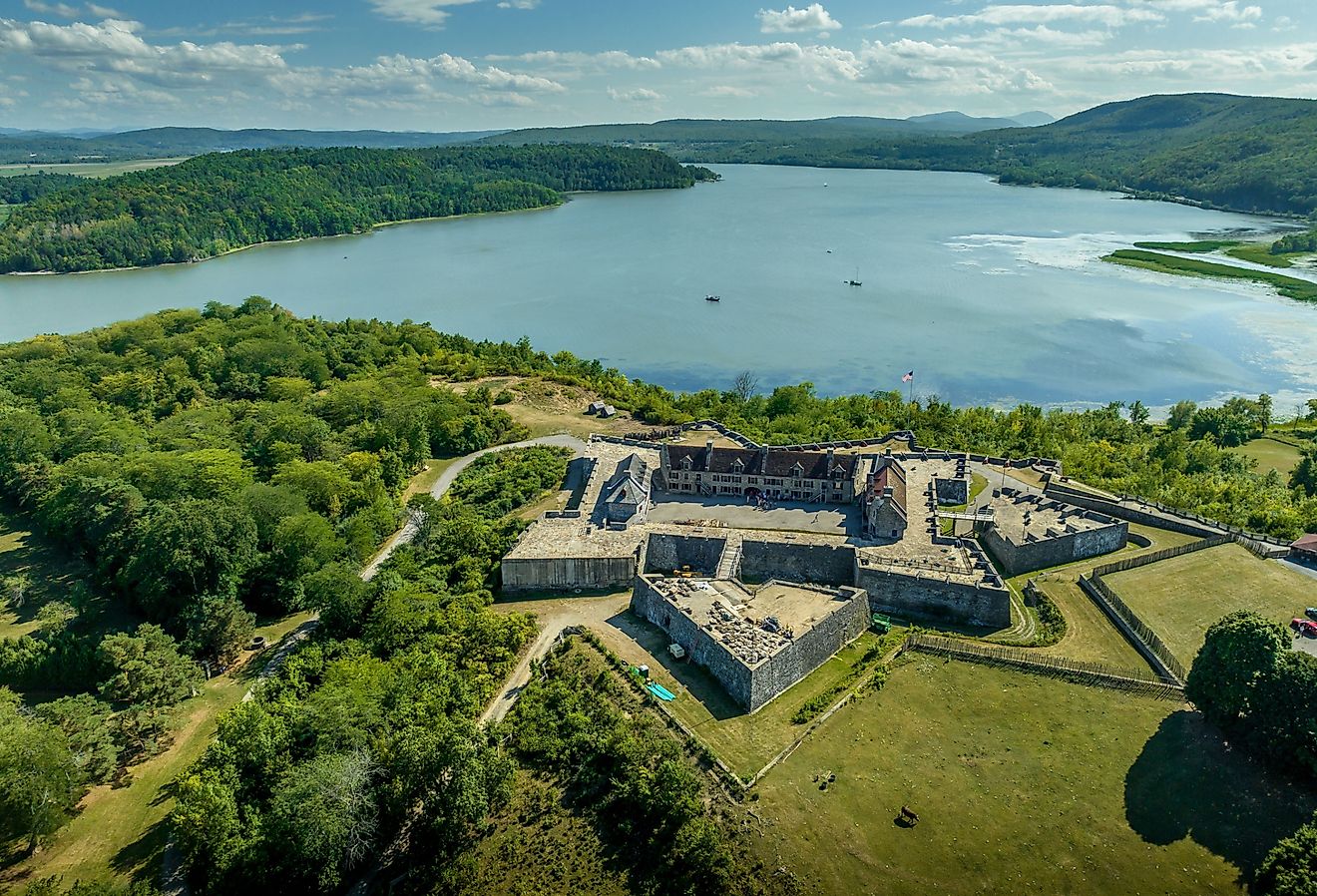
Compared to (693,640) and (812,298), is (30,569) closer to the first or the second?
(693,640)

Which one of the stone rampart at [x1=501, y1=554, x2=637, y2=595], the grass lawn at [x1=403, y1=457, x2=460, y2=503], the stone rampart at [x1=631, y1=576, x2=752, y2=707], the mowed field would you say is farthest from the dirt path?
the mowed field

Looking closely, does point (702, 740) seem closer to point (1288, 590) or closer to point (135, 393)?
point (1288, 590)

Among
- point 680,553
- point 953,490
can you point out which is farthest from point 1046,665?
point 680,553

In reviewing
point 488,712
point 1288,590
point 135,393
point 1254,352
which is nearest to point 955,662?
point 1288,590

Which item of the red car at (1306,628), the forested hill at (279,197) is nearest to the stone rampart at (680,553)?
the red car at (1306,628)

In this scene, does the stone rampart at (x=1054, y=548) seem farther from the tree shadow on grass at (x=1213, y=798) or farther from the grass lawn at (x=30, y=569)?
the grass lawn at (x=30, y=569)

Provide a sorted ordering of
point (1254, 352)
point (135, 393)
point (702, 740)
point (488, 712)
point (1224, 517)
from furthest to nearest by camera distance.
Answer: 1. point (1254, 352)
2. point (135, 393)
3. point (1224, 517)
4. point (488, 712)
5. point (702, 740)

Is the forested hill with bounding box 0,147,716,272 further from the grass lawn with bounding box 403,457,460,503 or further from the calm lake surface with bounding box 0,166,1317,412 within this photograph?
the grass lawn with bounding box 403,457,460,503
